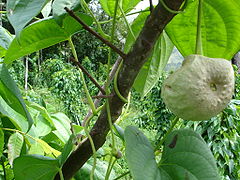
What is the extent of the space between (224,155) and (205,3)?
5.36ft

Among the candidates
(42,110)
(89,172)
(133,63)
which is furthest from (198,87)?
(42,110)

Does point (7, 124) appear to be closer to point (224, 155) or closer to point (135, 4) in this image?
point (135, 4)

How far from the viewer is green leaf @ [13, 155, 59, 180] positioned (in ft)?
1.51

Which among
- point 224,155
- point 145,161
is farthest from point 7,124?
point 224,155

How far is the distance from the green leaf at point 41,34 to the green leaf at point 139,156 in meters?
0.17

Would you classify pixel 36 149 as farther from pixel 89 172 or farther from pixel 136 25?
pixel 136 25

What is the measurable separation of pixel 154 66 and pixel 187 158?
0.60 ft

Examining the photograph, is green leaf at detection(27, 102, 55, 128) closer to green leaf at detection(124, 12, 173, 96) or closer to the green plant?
the green plant

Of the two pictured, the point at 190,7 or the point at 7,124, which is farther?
the point at 7,124

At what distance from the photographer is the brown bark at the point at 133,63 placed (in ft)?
1.12

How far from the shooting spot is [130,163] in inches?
12.6

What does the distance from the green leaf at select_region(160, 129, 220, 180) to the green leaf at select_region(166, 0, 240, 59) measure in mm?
135

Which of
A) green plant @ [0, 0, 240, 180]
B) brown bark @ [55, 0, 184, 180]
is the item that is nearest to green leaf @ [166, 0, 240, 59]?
green plant @ [0, 0, 240, 180]

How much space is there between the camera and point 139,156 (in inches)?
13.6
